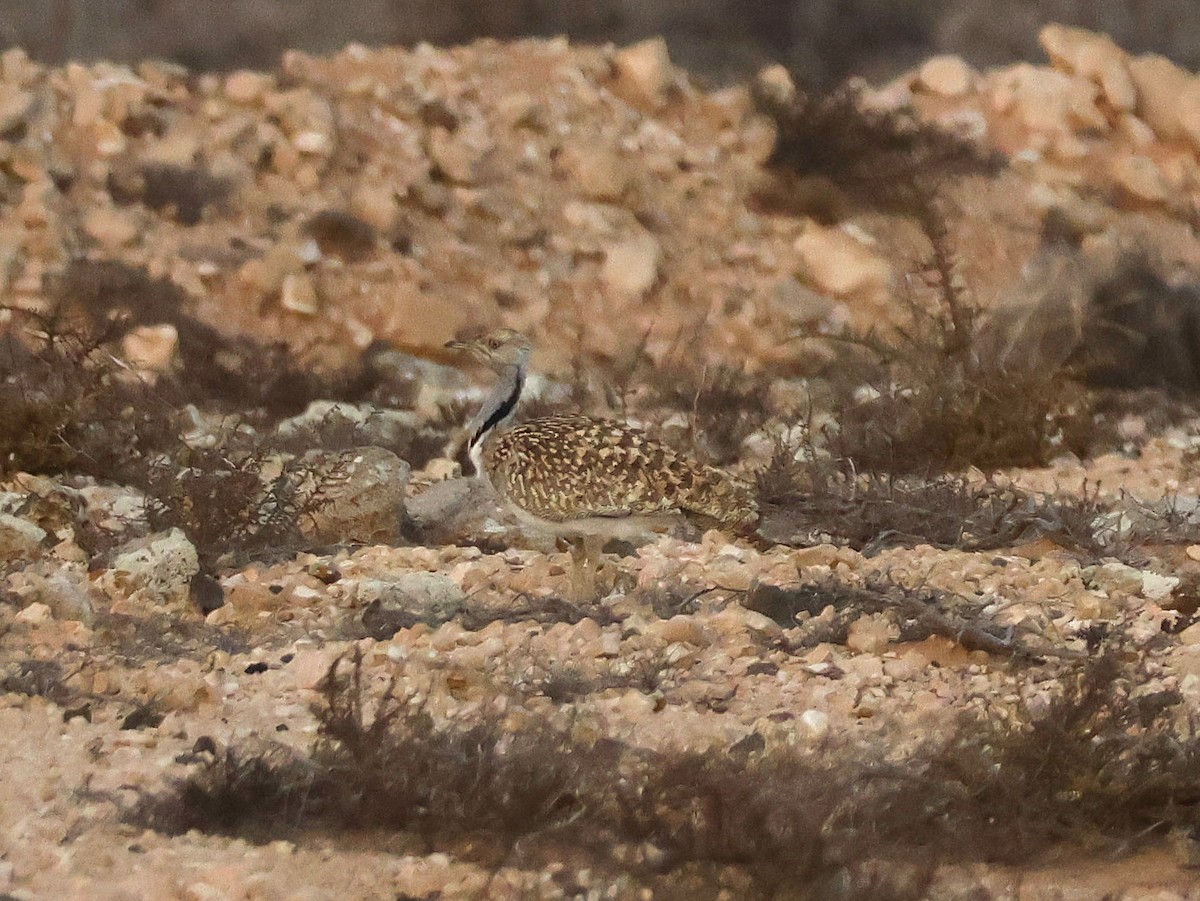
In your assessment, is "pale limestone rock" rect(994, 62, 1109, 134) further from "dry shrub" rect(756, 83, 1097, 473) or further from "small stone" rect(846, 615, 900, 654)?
"small stone" rect(846, 615, 900, 654)

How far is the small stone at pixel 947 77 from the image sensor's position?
12039mm

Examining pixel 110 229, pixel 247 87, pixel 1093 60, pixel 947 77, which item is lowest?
pixel 110 229

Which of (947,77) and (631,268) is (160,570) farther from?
(947,77)

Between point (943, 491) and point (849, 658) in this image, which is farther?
point (943, 491)

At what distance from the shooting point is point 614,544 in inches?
215

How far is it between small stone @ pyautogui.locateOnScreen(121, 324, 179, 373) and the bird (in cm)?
416

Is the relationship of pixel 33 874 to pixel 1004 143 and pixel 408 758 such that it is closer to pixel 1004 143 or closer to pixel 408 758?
pixel 408 758

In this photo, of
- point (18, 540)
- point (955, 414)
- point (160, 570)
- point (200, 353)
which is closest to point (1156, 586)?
point (955, 414)

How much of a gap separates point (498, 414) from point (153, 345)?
3.97m

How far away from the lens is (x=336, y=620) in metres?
4.54

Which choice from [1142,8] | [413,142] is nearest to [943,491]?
[413,142]

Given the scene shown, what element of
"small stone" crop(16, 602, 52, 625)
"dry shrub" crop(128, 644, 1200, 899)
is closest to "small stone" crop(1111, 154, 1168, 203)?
"dry shrub" crop(128, 644, 1200, 899)

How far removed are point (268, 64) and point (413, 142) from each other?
1115mm

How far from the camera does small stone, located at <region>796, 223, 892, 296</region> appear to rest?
414 inches
